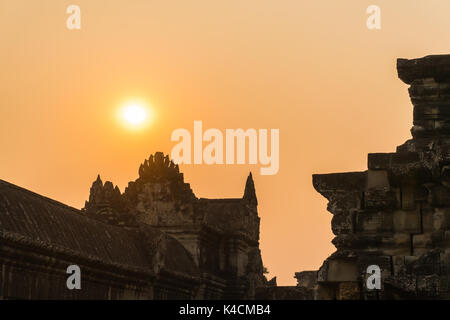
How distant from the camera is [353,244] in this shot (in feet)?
38.4

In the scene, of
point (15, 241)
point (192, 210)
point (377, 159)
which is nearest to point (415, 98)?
point (377, 159)

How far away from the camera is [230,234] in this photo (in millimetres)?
37531

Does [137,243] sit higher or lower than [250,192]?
lower

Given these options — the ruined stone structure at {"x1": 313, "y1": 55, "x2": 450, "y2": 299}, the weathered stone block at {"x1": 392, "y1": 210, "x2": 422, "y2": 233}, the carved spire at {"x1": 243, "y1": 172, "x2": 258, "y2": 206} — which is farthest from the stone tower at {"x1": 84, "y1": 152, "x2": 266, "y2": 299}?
the weathered stone block at {"x1": 392, "y1": 210, "x2": 422, "y2": 233}

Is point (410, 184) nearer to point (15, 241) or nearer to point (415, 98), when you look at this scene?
point (415, 98)

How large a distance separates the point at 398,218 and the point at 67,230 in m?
11.4

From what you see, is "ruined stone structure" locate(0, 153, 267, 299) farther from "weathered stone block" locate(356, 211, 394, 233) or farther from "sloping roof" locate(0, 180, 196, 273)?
"weathered stone block" locate(356, 211, 394, 233)

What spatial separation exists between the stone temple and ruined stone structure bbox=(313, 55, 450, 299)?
12 millimetres

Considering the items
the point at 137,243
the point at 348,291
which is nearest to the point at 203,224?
the point at 137,243

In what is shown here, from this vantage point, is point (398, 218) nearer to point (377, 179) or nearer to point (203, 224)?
point (377, 179)

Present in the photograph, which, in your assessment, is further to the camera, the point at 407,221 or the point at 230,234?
the point at 230,234

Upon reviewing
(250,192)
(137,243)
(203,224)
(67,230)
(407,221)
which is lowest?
(407,221)
